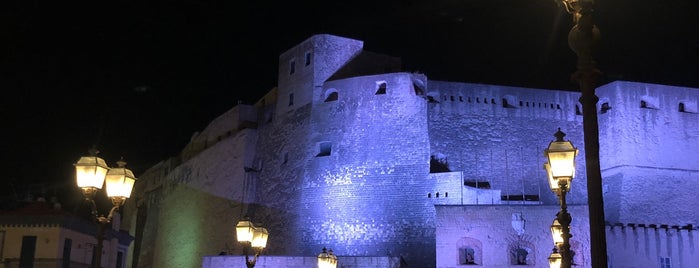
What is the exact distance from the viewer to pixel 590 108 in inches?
235

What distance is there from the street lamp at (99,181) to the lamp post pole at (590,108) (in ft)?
20.0

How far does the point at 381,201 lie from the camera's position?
28.6 m

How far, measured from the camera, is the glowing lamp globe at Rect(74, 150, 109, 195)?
9938 millimetres

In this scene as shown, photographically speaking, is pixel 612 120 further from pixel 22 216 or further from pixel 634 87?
pixel 22 216

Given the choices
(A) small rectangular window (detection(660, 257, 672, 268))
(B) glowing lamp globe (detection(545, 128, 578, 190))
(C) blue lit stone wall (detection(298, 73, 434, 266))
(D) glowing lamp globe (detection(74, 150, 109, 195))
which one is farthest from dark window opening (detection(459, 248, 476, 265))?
(B) glowing lamp globe (detection(545, 128, 578, 190))

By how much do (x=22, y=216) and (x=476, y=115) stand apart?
17207mm

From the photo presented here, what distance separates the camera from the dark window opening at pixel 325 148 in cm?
3014

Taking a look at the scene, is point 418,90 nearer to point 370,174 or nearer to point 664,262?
point 370,174

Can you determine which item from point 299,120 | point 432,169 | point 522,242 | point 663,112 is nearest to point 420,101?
point 432,169

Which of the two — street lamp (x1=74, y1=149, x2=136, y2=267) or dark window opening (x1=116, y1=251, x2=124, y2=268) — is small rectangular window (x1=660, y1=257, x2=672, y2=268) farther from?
street lamp (x1=74, y1=149, x2=136, y2=267)

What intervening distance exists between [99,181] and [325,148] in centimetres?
2047

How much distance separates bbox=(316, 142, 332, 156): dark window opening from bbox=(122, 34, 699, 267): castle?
4 centimetres

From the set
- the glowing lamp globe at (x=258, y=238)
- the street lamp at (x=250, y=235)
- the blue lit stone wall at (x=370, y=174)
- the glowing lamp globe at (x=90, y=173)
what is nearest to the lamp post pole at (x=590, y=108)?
the glowing lamp globe at (x=90, y=173)

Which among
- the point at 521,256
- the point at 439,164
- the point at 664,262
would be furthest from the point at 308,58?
the point at 664,262
